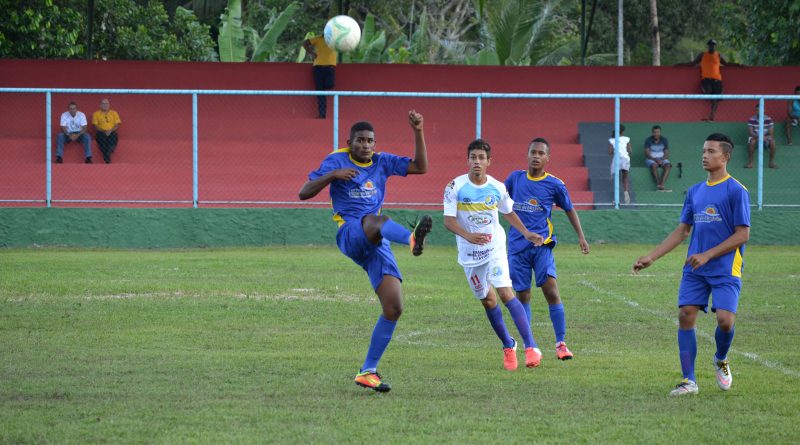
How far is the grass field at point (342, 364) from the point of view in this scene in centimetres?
690

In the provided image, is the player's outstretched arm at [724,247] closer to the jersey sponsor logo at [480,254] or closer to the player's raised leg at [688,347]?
the player's raised leg at [688,347]

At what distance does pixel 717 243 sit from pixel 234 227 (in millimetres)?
12972

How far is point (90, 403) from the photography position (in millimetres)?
7480

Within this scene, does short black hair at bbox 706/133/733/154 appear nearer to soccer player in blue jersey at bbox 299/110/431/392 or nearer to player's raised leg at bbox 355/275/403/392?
soccer player in blue jersey at bbox 299/110/431/392

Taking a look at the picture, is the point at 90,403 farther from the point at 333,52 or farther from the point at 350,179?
the point at 333,52

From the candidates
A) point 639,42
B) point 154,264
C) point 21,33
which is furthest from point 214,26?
point 154,264

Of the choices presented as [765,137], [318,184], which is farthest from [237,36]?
[318,184]

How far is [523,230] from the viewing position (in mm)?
9812

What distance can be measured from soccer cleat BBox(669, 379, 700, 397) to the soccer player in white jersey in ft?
4.76

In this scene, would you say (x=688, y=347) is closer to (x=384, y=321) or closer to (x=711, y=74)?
(x=384, y=321)

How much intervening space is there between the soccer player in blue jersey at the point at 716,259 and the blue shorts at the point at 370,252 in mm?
1749

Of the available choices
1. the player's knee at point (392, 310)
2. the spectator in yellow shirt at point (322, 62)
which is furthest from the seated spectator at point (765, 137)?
the player's knee at point (392, 310)

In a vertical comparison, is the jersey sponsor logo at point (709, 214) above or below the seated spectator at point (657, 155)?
below

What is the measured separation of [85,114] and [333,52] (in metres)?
4.98
